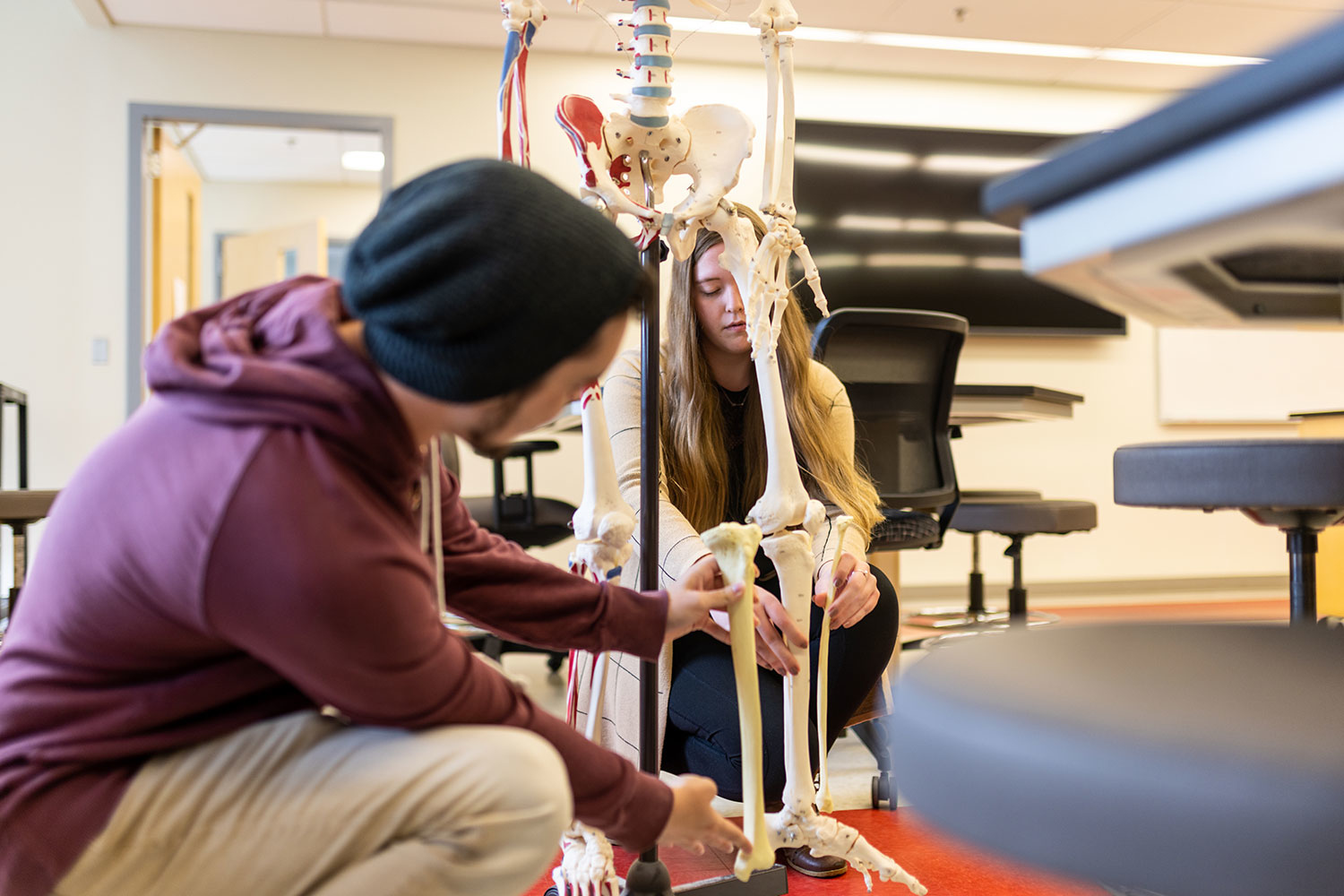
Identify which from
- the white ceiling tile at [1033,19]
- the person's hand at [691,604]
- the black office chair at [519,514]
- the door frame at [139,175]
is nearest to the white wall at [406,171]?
the door frame at [139,175]

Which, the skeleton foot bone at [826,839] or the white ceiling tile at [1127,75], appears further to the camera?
the white ceiling tile at [1127,75]

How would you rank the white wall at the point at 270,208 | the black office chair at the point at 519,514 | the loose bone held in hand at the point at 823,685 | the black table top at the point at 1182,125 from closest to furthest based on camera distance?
the black table top at the point at 1182,125 → the loose bone held in hand at the point at 823,685 → the black office chair at the point at 519,514 → the white wall at the point at 270,208

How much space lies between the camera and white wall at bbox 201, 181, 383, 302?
6773 millimetres

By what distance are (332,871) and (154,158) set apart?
4.13m

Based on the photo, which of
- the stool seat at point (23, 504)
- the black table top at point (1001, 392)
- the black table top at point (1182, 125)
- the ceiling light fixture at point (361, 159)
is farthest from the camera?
the ceiling light fixture at point (361, 159)

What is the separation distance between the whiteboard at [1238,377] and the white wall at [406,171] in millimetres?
91

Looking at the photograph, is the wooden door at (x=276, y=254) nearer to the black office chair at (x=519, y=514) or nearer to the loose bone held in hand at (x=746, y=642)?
the black office chair at (x=519, y=514)

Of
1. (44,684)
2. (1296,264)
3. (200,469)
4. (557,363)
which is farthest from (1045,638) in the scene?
(44,684)

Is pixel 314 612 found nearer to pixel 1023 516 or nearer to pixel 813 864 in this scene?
pixel 813 864

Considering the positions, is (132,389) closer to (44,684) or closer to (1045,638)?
(44,684)

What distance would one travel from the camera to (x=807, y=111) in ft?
15.0

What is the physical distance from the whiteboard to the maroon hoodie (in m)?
4.65

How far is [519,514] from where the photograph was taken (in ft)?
9.41

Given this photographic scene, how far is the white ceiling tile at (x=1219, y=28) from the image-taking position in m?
4.11
